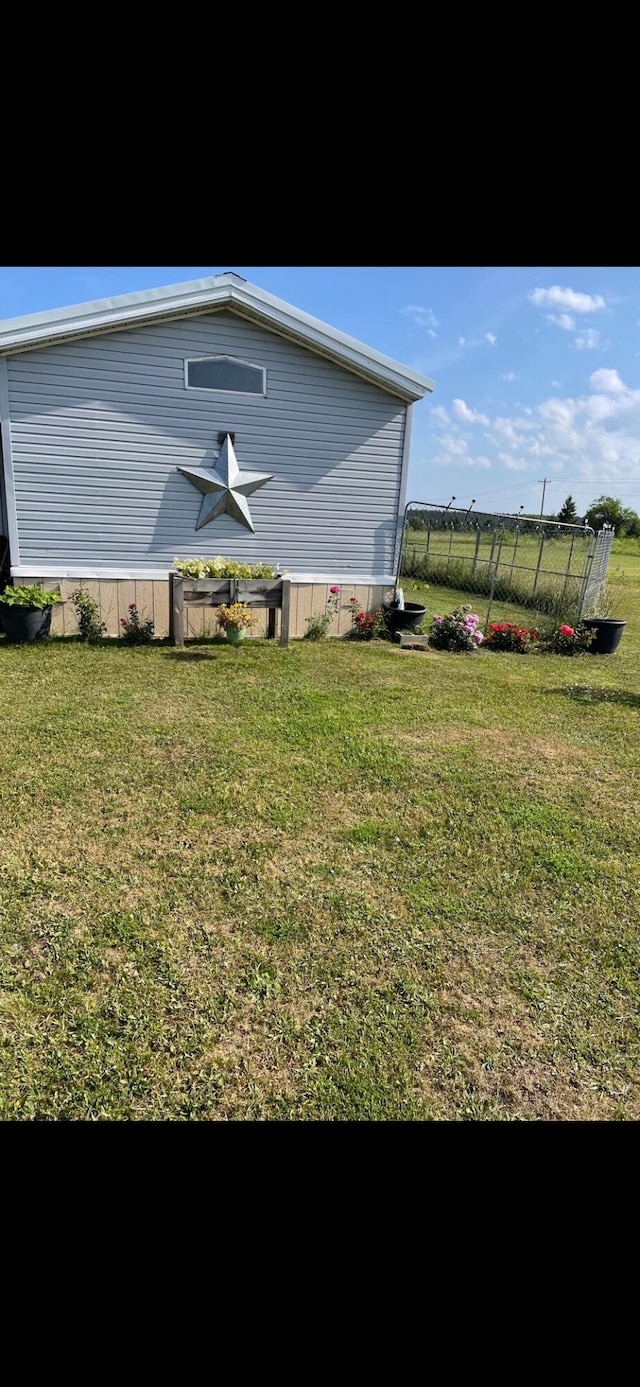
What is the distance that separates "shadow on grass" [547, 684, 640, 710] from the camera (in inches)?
256

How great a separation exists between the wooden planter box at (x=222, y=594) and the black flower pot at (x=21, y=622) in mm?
1564

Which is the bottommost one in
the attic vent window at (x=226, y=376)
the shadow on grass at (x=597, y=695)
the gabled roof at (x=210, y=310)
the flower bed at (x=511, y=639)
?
the shadow on grass at (x=597, y=695)

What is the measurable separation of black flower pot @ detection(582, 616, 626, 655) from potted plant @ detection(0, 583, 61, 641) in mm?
7329

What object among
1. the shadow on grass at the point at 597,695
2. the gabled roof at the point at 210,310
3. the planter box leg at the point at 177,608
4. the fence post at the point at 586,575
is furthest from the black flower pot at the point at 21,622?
the fence post at the point at 586,575

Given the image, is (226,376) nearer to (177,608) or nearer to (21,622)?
(177,608)

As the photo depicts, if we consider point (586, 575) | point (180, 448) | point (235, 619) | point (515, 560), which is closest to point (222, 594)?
point (235, 619)

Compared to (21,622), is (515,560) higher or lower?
higher

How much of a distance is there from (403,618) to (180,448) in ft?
12.5

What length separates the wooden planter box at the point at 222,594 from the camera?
7441 mm

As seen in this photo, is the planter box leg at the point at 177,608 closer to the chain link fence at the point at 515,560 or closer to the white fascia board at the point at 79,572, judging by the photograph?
the white fascia board at the point at 79,572

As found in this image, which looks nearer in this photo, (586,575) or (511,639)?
(511,639)

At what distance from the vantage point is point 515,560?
1255 cm
